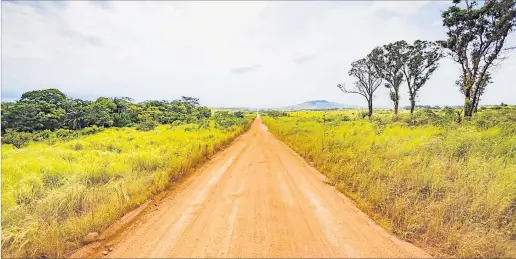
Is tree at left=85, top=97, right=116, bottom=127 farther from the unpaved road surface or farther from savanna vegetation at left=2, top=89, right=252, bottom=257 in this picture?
the unpaved road surface

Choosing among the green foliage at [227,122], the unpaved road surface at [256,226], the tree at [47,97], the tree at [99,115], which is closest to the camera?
the unpaved road surface at [256,226]

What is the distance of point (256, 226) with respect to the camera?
479cm

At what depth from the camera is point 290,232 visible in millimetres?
4551

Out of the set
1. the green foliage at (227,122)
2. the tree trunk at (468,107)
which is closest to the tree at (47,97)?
the green foliage at (227,122)

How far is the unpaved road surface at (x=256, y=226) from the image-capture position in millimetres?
3982

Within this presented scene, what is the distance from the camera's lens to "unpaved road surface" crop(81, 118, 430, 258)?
13.1ft

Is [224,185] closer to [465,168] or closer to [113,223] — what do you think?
[113,223]

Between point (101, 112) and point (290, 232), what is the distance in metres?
42.4

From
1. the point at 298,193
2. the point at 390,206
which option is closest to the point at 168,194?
the point at 298,193

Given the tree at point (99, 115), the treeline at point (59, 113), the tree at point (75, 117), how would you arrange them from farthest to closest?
the tree at point (99, 115) → the tree at point (75, 117) → the treeline at point (59, 113)

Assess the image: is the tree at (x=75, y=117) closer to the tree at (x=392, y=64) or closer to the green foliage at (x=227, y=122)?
the green foliage at (x=227, y=122)

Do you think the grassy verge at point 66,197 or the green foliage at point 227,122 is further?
the green foliage at point 227,122

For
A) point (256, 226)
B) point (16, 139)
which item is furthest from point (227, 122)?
point (256, 226)

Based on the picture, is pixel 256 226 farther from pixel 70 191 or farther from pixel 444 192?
pixel 70 191
